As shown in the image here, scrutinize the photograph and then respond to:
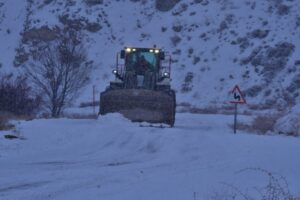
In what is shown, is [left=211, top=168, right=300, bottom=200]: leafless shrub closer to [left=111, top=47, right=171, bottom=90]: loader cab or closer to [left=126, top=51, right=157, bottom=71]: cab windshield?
[left=111, top=47, right=171, bottom=90]: loader cab

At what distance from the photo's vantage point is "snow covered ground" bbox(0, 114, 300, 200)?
8.80 meters

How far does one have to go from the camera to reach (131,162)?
12258 millimetres

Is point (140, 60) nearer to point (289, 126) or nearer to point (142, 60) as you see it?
point (142, 60)

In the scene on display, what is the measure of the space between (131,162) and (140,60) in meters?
13.4

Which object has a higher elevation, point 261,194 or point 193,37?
point 193,37

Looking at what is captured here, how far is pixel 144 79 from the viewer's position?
25047mm

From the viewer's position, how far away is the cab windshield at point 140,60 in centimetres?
2528

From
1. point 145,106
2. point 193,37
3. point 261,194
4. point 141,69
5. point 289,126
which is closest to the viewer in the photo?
point 261,194

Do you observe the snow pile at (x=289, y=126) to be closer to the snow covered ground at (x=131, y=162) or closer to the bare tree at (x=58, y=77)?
the snow covered ground at (x=131, y=162)

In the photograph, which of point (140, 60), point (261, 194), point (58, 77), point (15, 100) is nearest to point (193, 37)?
point (58, 77)

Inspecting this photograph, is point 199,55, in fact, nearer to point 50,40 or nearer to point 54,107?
point 50,40

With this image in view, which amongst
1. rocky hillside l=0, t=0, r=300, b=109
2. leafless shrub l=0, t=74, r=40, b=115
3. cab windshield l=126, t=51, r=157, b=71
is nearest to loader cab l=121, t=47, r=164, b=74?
cab windshield l=126, t=51, r=157, b=71

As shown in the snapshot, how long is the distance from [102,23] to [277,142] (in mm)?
35754

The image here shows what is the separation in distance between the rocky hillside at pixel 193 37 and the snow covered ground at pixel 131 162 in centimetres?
2223
